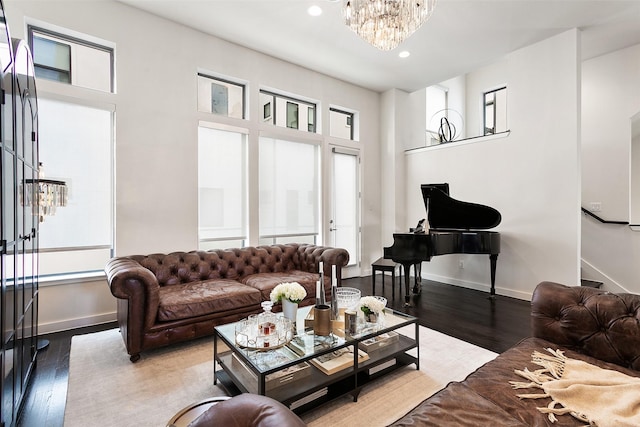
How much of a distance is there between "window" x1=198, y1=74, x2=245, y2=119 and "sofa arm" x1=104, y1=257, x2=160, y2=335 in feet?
8.35

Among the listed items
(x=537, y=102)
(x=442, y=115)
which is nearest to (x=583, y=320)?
(x=537, y=102)

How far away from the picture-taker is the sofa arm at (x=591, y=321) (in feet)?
5.26

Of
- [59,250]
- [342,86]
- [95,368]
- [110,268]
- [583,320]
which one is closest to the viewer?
[583,320]

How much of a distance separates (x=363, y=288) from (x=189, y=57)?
13.8 ft

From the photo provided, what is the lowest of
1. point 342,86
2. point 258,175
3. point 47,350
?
point 47,350

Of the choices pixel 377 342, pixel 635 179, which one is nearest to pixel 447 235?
pixel 377 342

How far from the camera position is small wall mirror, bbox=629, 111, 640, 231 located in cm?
461

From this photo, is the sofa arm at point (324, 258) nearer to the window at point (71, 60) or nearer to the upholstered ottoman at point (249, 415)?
the upholstered ottoman at point (249, 415)

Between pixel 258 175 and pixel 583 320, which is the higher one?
pixel 258 175

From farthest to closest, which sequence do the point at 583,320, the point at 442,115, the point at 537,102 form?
1. the point at 442,115
2. the point at 537,102
3. the point at 583,320

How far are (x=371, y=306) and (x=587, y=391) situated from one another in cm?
127

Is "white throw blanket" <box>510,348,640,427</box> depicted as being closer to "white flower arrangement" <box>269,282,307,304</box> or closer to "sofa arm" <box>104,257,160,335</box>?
"white flower arrangement" <box>269,282,307,304</box>

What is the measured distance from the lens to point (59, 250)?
3289 mm

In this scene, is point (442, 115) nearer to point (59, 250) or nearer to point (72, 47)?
point (72, 47)
